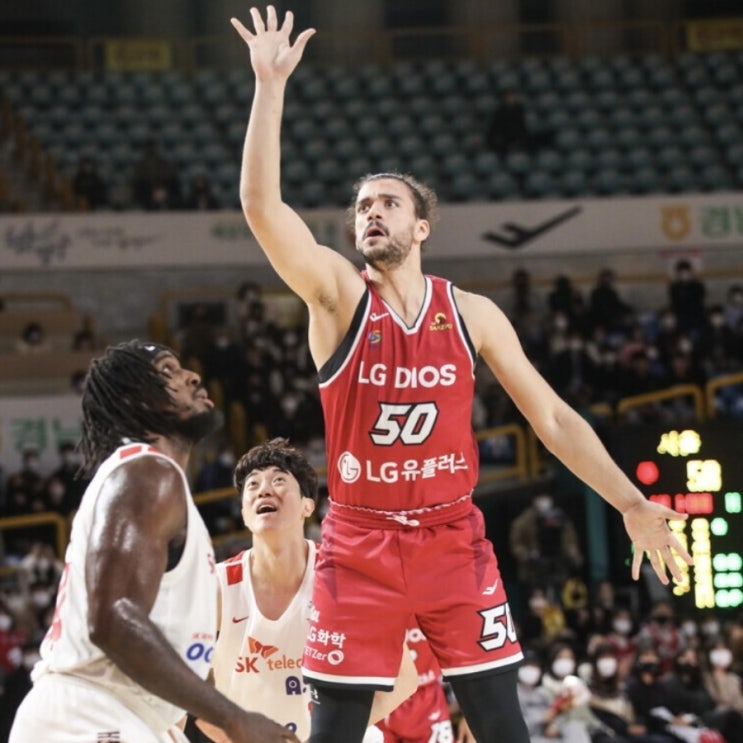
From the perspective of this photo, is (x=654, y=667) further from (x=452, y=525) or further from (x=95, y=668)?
(x=95, y=668)

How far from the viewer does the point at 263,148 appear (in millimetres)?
4738

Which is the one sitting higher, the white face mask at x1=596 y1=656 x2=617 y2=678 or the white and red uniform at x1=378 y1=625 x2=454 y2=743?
the white and red uniform at x1=378 y1=625 x2=454 y2=743

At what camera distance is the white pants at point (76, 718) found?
3.77 m

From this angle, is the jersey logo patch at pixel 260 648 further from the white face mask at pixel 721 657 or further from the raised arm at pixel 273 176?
the white face mask at pixel 721 657

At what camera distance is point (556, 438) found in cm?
556

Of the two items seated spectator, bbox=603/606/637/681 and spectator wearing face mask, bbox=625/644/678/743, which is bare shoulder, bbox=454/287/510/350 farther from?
seated spectator, bbox=603/606/637/681

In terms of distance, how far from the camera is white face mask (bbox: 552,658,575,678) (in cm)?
1198

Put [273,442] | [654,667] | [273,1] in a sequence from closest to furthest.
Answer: [273,442] → [654,667] → [273,1]

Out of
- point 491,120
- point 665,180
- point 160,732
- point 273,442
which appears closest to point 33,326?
point 491,120

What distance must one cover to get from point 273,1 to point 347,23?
1.36 meters

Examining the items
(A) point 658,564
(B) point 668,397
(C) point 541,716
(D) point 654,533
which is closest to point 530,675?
(C) point 541,716

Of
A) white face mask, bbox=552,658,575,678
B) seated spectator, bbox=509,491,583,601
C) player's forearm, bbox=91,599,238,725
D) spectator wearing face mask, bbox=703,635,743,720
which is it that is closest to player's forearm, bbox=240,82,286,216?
player's forearm, bbox=91,599,238,725

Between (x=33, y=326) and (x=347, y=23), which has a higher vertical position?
(x=347, y=23)

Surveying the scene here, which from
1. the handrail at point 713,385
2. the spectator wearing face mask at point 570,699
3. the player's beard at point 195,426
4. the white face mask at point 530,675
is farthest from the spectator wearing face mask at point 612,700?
the player's beard at point 195,426
